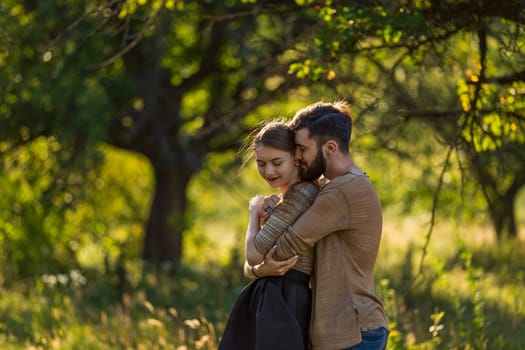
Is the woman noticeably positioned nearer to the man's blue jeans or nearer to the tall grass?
the man's blue jeans

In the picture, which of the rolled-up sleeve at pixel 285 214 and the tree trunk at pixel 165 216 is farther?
the tree trunk at pixel 165 216

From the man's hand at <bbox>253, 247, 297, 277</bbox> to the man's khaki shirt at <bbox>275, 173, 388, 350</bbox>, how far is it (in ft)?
0.09

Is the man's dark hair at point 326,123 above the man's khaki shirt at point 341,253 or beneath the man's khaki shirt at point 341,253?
above

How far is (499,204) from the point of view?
12.6m

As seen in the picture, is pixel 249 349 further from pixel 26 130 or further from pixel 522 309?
pixel 26 130

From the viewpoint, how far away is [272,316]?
12.5 ft

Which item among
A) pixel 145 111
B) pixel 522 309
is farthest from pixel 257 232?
pixel 145 111

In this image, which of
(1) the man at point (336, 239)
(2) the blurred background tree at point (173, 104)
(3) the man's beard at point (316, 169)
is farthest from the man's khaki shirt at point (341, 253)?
(2) the blurred background tree at point (173, 104)

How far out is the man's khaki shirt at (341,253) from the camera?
376 cm

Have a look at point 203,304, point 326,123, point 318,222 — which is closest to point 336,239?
point 318,222

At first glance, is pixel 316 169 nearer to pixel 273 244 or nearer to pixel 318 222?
pixel 318 222

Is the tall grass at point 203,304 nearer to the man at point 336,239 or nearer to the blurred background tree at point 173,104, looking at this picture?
the blurred background tree at point 173,104

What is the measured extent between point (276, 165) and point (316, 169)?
0.58ft

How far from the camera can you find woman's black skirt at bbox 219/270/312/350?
12.4 feet
